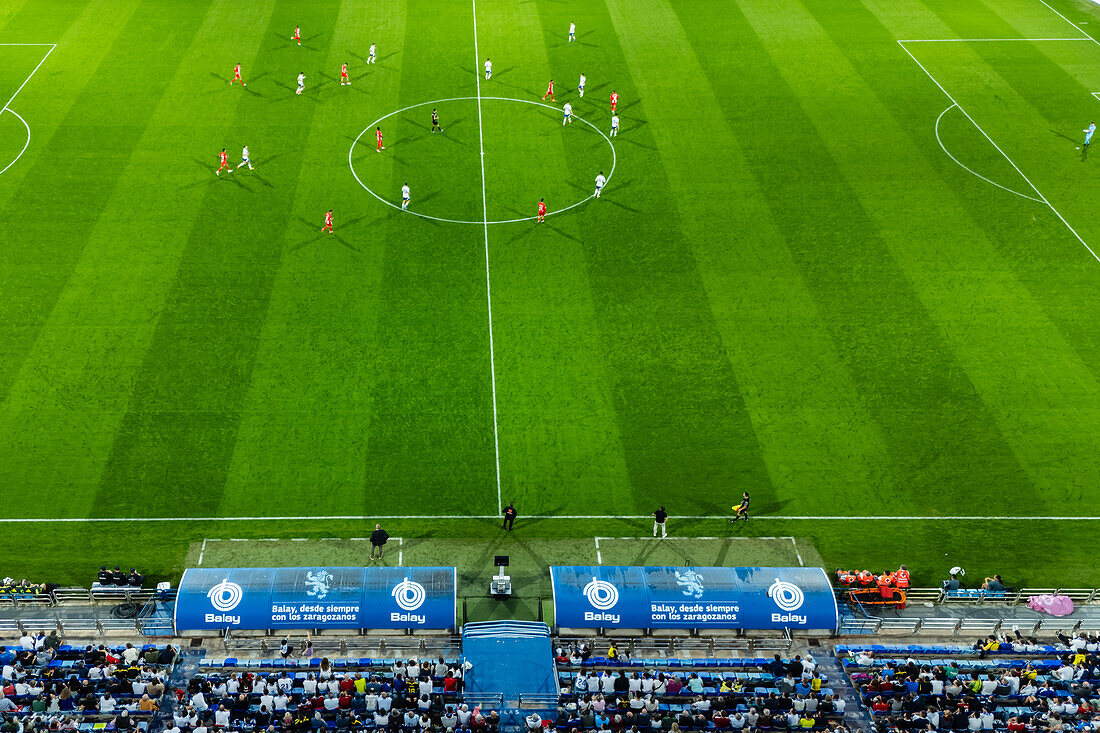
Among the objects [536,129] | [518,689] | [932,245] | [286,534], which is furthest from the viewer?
[536,129]

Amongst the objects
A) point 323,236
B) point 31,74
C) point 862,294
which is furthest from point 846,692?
point 31,74

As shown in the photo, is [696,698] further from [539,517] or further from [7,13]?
[7,13]

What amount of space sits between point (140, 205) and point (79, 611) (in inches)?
972

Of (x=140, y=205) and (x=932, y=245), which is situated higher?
(x=932, y=245)

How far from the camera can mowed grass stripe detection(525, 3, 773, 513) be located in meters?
38.7

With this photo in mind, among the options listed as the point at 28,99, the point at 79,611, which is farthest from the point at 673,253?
the point at 28,99

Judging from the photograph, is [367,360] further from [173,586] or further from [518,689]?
[518,689]

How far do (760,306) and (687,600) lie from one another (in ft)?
60.4

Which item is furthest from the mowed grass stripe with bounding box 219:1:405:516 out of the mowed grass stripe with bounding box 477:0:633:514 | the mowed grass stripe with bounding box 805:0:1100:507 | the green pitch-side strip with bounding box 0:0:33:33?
the mowed grass stripe with bounding box 805:0:1100:507

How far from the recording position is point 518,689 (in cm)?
2958

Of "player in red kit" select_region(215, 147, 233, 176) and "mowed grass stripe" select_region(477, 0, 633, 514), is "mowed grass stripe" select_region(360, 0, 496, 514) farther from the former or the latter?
"player in red kit" select_region(215, 147, 233, 176)

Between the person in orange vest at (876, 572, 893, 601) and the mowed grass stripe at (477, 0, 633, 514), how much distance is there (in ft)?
31.3

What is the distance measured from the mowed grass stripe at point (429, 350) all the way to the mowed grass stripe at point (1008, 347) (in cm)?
2094

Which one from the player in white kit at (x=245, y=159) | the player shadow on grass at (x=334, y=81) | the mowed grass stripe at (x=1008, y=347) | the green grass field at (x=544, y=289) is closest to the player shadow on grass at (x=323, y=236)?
the green grass field at (x=544, y=289)
